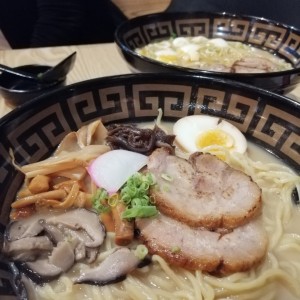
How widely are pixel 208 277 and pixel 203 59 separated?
187cm

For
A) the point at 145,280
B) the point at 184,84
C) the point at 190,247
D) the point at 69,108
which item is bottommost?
the point at 145,280

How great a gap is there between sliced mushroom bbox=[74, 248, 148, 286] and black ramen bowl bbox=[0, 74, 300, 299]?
19.6 inches

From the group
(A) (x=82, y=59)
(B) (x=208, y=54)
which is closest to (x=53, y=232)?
(A) (x=82, y=59)

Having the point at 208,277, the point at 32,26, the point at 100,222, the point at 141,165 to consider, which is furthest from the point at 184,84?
the point at 32,26

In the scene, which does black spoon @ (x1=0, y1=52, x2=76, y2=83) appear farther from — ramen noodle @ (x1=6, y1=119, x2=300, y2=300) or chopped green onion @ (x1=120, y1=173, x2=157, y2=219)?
ramen noodle @ (x1=6, y1=119, x2=300, y2=300)

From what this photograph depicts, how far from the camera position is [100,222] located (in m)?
1.36

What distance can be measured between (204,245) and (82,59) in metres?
1.84

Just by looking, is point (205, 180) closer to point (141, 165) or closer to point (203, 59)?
point (141, 165)

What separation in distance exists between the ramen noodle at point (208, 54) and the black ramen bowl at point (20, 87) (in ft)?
2.78

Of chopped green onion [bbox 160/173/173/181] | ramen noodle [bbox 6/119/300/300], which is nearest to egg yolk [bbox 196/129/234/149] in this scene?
chopped green onion [bbox 160/173/173/181]

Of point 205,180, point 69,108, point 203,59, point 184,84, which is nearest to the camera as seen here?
point 205,180

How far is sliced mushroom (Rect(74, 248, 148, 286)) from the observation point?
1.20m

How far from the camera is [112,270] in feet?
3.96

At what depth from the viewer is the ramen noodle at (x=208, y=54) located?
101 inches
